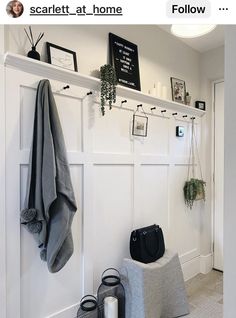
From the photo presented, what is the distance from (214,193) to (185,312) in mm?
1483

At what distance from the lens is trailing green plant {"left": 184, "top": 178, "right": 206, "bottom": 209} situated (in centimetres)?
292

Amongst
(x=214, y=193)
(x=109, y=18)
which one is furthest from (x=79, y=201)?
(x=214, y=193)

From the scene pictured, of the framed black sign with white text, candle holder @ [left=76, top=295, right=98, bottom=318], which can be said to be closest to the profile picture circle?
the framed black sign with white text

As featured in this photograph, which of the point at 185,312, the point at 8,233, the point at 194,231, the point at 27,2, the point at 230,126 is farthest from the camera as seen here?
the point at 194,231

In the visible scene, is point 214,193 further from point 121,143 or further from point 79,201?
point 79,201

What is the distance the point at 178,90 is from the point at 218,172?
114 centimetres

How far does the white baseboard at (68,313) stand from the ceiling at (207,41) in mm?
2722

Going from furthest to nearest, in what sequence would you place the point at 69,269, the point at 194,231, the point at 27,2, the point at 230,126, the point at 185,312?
the point at 194,231, the point at 185,312, the point at 69,269, the point at 230,126, the point at 27,2

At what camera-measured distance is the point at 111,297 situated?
196 cm

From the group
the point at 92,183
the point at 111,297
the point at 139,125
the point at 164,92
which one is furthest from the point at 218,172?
the point at 111,297

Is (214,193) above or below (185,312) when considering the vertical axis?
above

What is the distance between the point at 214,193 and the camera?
3.26 m

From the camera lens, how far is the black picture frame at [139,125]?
2.39 metres

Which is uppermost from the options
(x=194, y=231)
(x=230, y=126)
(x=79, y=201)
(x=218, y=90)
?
(x=218, y=90)
